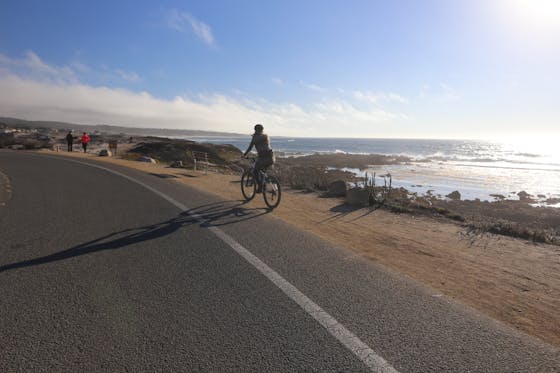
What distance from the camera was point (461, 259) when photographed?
6.27m

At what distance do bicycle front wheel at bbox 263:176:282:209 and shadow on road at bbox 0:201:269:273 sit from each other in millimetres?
433

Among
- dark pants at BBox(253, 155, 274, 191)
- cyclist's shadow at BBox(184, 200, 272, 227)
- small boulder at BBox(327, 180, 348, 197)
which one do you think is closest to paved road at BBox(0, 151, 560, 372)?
cyclist's shadow at BBox(184, 200, 272, 227)

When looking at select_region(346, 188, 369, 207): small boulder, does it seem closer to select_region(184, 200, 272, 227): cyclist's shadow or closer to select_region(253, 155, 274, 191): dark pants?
select_region(253, 155, 274, 191): dark pants

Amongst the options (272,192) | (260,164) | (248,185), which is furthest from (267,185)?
(248,185)

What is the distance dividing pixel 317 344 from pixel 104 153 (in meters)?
32.2

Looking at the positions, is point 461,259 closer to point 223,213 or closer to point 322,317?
point 322,317

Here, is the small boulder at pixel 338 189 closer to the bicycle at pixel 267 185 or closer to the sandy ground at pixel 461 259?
the sandy ground at pixel 461 259

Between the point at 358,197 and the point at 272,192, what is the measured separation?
3.72m

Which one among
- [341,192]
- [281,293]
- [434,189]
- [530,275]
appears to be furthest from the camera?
[434,189]

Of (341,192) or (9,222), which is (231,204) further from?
(341,192)

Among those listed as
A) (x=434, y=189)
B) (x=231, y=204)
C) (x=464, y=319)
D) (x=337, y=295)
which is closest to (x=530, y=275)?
(x=464, y=319)

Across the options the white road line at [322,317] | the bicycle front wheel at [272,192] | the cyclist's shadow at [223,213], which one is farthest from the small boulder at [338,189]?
the white road line at [322,317]

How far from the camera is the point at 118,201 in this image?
29.6 ft

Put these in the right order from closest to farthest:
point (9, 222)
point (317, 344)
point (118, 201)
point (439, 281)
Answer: point (317, 344), point (439, 281), point (9, 222), point (118, 201)
